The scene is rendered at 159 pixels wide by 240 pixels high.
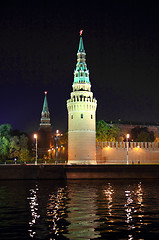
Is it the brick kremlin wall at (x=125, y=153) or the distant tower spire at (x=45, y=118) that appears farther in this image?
the distant tower spire at (x=45, y=118)

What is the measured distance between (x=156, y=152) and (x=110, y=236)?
54.6m

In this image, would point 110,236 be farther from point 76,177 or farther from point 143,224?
point 76,177

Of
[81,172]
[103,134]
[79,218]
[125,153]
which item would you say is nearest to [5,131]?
[103,134]

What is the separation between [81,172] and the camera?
4394cm

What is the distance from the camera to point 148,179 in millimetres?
43719

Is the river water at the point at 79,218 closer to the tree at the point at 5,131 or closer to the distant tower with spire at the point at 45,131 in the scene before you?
the tree at the point at 5,131

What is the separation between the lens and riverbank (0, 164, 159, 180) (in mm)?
43469

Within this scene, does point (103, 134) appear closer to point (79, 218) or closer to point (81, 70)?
point (81, 70)

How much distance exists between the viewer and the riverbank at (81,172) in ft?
143

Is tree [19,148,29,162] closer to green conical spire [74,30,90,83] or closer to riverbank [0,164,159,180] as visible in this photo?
green conical spire [74,30,90,83]

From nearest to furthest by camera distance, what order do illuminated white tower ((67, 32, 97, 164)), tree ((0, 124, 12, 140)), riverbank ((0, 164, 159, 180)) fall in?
riverbank ((0, 164, 159, 180)) → illuminated white tower ((67, 32, 97, 164)) → tree ((0, 124, 12, 140))

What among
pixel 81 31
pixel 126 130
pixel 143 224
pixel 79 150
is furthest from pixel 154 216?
pixel 126 130

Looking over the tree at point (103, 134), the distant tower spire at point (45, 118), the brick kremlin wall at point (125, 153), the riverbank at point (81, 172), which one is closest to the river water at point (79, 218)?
the riverbank at point (81, 172)

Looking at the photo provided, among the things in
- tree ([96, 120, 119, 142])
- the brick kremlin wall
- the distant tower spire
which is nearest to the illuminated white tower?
the brick kremlin wall
